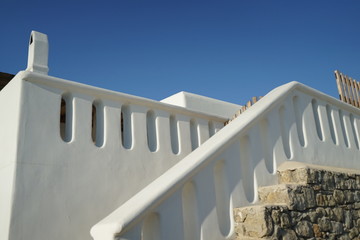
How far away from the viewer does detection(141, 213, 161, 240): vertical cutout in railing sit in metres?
1.96

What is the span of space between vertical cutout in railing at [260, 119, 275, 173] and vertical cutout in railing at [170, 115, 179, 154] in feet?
3.44

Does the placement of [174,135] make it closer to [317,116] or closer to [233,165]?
[233,165]

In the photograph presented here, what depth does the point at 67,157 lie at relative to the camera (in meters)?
2.72

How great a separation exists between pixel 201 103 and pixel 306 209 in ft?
9.25

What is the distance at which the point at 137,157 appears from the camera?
10.7ft

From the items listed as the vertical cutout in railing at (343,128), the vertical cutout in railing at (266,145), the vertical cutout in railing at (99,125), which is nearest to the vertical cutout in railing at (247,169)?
the vertical cutout in railing at (266,145)

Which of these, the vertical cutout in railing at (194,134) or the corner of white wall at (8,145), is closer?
the corner of white wall at (8,145)

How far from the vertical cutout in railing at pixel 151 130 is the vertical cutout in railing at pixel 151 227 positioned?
1.53 m

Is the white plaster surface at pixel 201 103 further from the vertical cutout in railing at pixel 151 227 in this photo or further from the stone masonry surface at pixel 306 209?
the vertical cutout in railing at pixel 151 227

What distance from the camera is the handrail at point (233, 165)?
77.5 inches

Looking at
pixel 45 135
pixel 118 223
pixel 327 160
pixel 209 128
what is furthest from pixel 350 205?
pixel 45 135

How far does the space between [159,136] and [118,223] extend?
1875 millimetres

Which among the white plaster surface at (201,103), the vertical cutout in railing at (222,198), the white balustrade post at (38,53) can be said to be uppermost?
the white plaster surface at (201,103)

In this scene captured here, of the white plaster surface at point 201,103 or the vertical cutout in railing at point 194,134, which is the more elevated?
the white plaster surface at point 201,103
